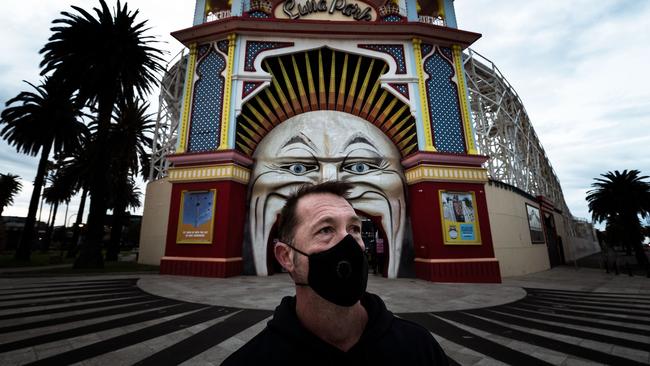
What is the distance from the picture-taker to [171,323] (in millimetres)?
4855

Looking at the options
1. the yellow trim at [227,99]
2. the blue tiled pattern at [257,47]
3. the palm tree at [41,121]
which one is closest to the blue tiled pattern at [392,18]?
the blue tiled pattern at [257,47]

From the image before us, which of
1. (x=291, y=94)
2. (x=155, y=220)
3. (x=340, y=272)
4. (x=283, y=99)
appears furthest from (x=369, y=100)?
(x=155, y=220)

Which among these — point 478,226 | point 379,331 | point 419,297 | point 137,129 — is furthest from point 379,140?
point 137,129

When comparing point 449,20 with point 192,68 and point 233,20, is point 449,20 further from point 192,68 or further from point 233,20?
point 192,68

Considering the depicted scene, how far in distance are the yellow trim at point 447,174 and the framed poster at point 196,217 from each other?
9117 mm

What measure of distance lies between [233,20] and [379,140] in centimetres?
924

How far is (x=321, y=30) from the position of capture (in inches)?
526

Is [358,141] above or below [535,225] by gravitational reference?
A: above

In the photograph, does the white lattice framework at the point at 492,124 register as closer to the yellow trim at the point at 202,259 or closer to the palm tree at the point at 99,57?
the palm tree at the point at 99,57

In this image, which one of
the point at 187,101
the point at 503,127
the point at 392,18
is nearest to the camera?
the point at 187,101

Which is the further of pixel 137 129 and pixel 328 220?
pixel 137 129

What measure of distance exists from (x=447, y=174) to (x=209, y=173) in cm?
1067

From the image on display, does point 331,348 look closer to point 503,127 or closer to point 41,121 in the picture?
point 503,127

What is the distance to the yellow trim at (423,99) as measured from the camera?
1239 cm
